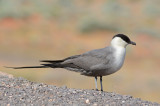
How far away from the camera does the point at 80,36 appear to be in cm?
3117

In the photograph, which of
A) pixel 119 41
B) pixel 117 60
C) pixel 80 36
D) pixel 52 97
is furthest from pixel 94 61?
pixel 80 36

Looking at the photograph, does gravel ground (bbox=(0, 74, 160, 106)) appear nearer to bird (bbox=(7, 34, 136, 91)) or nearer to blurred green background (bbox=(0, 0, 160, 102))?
bird (bbox=(7, 34, 136, 91))

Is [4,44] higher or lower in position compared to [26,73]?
higher

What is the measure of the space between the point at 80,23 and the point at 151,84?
50.5ft

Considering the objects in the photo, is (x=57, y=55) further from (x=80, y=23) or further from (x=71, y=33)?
(x=80, y=23)

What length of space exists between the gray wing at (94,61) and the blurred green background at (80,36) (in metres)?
7.53

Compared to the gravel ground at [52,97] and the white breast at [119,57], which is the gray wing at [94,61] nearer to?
the white breast at [119,57]

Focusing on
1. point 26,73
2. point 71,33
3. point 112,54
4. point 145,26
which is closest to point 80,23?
point 71,33

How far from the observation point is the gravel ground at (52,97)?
24.9 feet

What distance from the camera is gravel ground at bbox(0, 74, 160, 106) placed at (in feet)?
24.9

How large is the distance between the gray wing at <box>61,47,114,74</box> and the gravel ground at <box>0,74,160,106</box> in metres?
0.92

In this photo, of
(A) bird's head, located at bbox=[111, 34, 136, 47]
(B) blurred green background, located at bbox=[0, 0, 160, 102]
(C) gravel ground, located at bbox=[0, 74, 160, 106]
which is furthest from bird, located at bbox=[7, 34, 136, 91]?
(B) blurred green background, located at bbox=[0, 0, 160, 102]

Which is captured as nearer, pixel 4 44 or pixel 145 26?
pixel 4 44

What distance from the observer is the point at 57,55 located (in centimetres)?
2594
